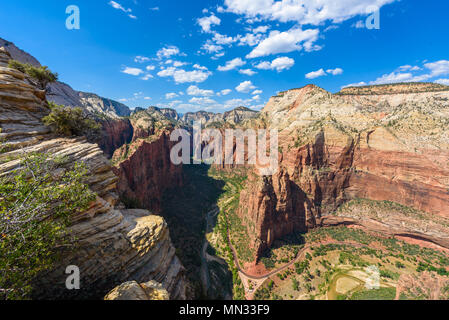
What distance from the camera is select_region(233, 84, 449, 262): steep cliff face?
3503 centimetres

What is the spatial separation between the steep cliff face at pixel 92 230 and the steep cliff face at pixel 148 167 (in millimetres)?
24975

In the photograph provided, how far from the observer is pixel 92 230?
36.1 ft

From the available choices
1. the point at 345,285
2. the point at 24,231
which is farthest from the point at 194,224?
the point at 24,231

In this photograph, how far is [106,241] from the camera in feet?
36.9

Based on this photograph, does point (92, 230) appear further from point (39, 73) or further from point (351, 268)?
point (351, 268)

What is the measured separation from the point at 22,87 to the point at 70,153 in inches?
363

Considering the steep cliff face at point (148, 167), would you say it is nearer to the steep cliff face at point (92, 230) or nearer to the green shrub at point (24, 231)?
the steep cliff face at point (92, 230)

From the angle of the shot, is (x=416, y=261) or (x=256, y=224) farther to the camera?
(x=256, y=224)

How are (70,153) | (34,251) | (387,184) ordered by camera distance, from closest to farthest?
(34,251)
(70,153)
(387,184)

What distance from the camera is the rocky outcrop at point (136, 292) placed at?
8.40 metres

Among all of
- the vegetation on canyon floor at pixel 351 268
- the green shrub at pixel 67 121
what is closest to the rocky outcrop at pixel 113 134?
the green shrub at pixel 67 121

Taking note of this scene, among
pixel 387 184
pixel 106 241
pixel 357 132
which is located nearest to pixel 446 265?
pixel 387 184

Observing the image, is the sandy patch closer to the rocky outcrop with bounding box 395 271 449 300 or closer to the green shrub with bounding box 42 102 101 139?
the rocky outcrop with bounding box 395 271 449 300

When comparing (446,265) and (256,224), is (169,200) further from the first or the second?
(446,265)
